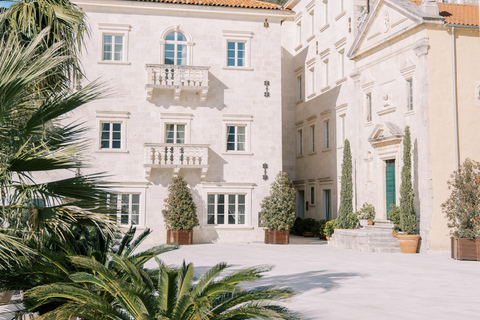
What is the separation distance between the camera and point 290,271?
1492 cm

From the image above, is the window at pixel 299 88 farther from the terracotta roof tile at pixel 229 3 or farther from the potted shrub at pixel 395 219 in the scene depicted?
the potted shrub at pixel 395 219

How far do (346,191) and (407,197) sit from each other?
15.9 ft

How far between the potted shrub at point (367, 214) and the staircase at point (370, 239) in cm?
27

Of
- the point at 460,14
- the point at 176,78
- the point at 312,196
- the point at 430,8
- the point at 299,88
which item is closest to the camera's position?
the point at 430,8

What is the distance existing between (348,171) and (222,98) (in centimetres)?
684

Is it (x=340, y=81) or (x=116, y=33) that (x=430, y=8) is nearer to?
(x=340, y=81)

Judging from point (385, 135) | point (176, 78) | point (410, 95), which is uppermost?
point (176, 78)

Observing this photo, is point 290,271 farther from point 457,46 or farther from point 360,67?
point 360,67

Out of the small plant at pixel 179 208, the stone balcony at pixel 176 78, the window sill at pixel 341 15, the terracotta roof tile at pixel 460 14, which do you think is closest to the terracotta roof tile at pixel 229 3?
the stone balcony at pixel 176 78

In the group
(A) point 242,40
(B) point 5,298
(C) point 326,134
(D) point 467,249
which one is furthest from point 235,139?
(B) point 5,298

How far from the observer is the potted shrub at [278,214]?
25062 millimetres

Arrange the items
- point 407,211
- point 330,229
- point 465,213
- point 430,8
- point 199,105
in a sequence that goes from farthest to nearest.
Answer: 1. point 330,229
2. point 199,105
3. point 430,8
4. point 407,211
5. point 465,213

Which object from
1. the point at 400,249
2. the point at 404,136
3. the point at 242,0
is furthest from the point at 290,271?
the point at 242,0

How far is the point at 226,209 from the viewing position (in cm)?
2605
